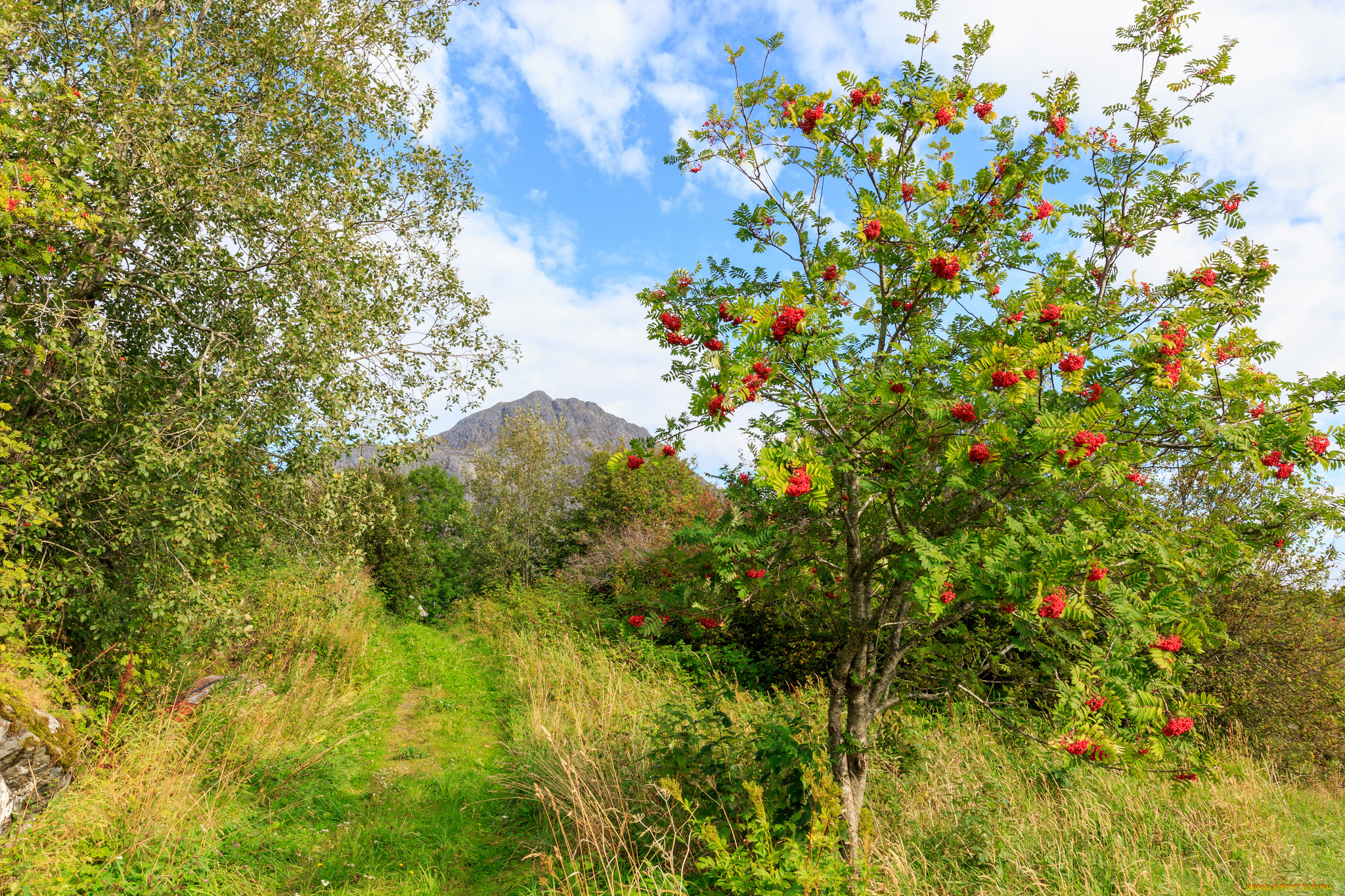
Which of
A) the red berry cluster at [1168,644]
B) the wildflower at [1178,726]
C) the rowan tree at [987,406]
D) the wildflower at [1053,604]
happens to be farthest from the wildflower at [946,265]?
the wildflower at [1178,726]

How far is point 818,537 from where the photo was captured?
155 inches

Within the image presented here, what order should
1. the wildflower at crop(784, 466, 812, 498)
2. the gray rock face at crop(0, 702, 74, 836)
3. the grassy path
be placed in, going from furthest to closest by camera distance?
the grassy path < the gray rock face at crop(0, 702, 74, 836) < the wildflower at crop(784, 466, 812, 498)

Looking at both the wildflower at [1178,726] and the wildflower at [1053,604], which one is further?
the wildflower at [1178,726]

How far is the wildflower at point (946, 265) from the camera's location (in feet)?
9.89

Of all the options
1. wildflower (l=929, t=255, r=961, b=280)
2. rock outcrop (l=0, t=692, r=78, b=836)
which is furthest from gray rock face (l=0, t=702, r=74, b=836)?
wildflower (l=929, t=255, r=961, b=280)

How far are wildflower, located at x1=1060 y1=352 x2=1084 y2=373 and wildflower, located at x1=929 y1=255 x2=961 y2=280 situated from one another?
0.67 metres

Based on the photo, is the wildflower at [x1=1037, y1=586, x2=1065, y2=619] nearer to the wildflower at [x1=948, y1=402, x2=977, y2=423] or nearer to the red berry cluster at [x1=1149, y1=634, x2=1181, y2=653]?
the red berry cluster at [x1=1149, y1=634, x2=1181, y2=653]

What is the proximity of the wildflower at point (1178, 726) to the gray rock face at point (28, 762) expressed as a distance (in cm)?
669

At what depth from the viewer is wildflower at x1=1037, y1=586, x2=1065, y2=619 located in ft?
8.87

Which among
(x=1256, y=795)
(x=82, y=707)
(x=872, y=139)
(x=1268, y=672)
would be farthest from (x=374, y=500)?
(x=1268, y=672)

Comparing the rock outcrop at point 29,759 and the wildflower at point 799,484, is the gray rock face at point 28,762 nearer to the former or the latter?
the rock outcrop at point 29,759

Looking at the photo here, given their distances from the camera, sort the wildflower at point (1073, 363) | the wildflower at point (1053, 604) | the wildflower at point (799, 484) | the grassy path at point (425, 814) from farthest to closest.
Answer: the grassy path at point (425, 814) → the wildflower at point (1073, 363) → the wildflower at point (1053, 604) → the wildflower at point (799, 484)

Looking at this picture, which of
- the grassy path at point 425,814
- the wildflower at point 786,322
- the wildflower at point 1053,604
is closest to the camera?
the wildflower at point 786,322

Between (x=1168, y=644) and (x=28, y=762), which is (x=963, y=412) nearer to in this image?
(x=1168, y=644)
